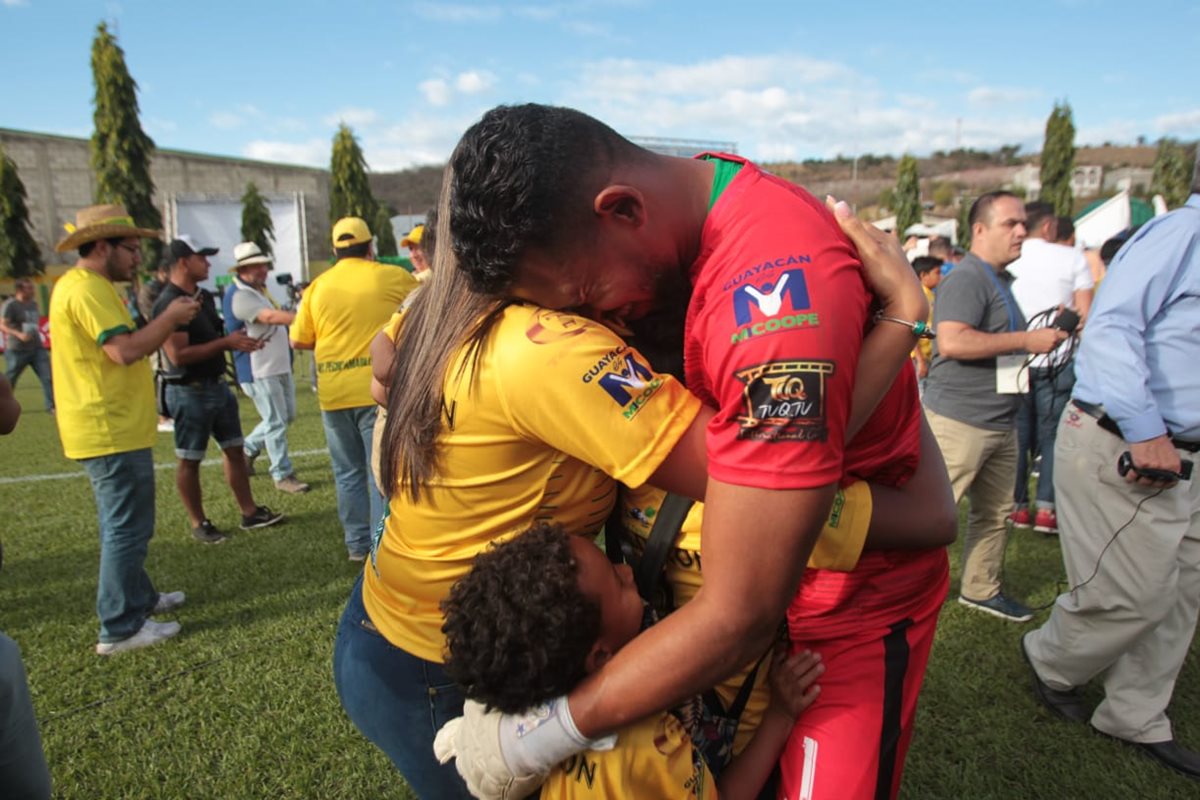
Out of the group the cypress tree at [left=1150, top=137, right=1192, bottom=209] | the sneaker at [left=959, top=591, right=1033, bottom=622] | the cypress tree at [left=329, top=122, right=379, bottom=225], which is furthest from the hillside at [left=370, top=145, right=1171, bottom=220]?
the sneaker at [left=959, top=591, right=1033, bottom=622]

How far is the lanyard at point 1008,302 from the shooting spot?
14.7 feet

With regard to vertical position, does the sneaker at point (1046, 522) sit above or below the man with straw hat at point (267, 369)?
below

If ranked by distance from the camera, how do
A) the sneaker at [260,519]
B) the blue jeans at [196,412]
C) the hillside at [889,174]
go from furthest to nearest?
the hillside at [889,174]
the sneaker at [260,519]
the blue jeans at [196,412]

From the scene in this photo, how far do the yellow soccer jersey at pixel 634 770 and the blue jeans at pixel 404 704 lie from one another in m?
0.32

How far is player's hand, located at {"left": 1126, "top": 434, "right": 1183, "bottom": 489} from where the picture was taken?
9.48ft

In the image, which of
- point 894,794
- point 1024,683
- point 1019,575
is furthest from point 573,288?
point 1019,575

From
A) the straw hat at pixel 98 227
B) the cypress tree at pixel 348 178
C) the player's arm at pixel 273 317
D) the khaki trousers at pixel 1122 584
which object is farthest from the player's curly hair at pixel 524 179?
the cypress tree at pixel 348 178

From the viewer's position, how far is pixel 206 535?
620 cm

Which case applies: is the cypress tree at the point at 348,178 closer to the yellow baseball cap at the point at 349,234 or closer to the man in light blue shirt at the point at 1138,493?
the yellow baseball cap at the point at 349,234

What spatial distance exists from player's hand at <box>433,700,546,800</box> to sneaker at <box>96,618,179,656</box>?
3849mm

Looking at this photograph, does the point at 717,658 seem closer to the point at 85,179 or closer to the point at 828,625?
the point at 828,625

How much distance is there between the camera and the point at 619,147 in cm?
129

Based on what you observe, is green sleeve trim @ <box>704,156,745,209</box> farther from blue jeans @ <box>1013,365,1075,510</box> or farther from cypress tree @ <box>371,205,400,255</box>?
cypress tree @ <box>371,205,400,255</box>

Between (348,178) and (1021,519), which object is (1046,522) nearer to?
(1021,519)
